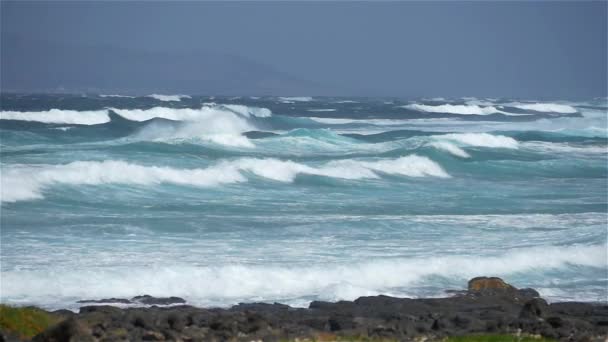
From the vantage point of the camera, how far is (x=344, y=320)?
1175 centimetres

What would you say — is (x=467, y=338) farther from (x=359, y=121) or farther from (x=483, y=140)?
(x=359, y=121)

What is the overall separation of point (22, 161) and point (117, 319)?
21.6 meters

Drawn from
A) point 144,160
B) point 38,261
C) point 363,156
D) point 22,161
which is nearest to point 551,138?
point 363,156

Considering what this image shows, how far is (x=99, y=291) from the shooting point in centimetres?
1448

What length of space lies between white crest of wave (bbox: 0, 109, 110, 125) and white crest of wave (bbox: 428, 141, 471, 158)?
2162 cm

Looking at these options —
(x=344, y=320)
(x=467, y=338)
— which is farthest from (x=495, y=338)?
(x=344, y=320)

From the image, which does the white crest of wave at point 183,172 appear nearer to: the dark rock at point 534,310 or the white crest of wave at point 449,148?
the white crest of wave at point 449,148

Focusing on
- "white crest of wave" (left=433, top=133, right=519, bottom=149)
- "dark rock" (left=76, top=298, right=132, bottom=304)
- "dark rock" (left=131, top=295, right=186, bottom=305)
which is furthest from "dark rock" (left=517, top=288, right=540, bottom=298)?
"white crest of wave" (left=433, top=133, right=519, bottom=149)

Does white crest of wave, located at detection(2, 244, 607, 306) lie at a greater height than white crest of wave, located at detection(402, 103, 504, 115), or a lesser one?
lesser

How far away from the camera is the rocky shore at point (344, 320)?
401 inches

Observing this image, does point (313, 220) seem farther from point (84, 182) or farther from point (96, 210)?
point (84, 182)

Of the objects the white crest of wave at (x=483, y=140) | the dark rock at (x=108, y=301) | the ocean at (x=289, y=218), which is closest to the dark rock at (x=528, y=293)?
the ocean at (x=289, y=218)

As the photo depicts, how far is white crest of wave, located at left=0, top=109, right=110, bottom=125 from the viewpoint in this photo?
177 ft

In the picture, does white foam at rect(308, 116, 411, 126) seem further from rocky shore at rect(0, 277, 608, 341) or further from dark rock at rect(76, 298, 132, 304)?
rocky shore at rect(0, 277, 608, 341)
